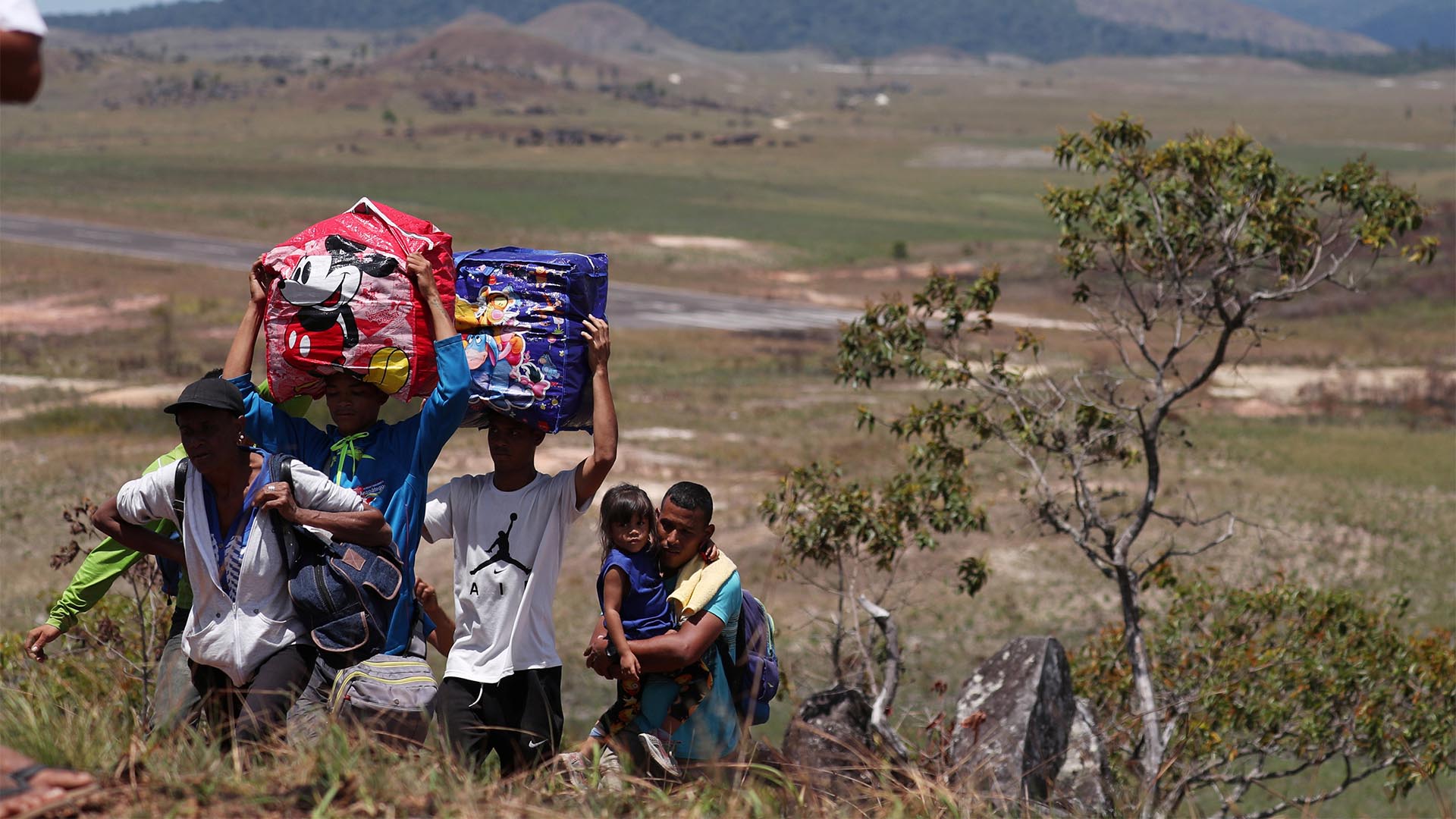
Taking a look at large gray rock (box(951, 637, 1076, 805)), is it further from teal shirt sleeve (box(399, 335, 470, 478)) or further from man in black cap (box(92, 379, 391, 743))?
man in black cap (box(92, 379, 391, 743))

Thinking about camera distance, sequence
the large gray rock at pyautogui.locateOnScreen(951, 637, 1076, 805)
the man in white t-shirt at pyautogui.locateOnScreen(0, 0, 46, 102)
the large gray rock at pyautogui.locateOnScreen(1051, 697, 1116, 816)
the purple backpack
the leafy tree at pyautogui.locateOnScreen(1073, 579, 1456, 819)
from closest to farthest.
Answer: the man in white t-shirt at pyautogui.locateOnScreen(0, 0, 46, 102)
the purple backpack
the large gray rock at pyautogui.locateOnScreen(951, 637, 1076, 805)
the large gray rock at pyautogui.locateOnScreen(1051, 697, 1116, 816)
the leafy tree at pyautogui.locateOnScreen(1073, 579, 1456, 819)

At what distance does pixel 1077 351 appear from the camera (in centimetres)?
4606

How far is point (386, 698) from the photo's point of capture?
15.6 feet

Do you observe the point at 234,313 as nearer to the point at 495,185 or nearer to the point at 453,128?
the point at 495,185

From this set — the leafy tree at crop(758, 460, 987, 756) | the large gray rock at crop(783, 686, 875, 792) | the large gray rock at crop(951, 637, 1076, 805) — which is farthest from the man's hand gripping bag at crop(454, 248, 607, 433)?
the leafy tree at crop(758, 460, 987, 756)

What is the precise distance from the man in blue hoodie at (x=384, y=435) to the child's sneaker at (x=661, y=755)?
0.87 meters

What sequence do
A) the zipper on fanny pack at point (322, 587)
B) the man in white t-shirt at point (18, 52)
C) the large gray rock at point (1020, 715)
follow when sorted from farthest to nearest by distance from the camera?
the large gray rock at point (1020, 715)
the zipper on fanny pack at point (322, 587)
the man in white t-shirt at point (18, 52)

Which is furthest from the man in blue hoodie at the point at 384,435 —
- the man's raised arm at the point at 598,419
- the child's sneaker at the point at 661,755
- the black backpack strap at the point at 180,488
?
the child's sneaker at the point at 661,755

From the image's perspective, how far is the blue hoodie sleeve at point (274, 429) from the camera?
5207mm

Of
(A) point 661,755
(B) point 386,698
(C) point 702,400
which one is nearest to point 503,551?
(B) point 386,698

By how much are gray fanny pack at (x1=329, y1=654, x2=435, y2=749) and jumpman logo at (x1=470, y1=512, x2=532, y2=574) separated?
51 cm

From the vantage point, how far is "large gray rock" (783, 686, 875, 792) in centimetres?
717

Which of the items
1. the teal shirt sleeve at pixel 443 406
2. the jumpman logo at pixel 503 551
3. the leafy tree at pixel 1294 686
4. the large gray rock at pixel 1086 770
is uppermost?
the teal shirt sleeve at pixel 443 406

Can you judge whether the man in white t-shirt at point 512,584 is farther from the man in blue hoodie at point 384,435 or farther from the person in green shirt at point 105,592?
the person in green shirt at point 105,592
